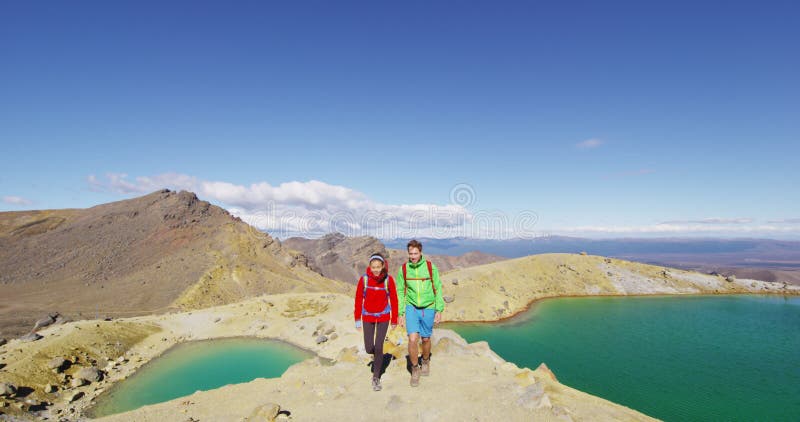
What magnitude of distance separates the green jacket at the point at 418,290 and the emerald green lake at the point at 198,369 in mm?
23195

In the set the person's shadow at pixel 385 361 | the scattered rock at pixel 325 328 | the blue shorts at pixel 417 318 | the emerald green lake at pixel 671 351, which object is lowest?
the emerald green lake at pixel 671 351

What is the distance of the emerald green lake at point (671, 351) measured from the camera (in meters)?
24.6

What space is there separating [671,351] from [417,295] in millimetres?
41865

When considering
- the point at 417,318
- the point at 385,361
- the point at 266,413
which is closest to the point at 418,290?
the point at 417,318

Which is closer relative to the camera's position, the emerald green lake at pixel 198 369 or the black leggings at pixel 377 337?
the black leggings at pixel 377 337

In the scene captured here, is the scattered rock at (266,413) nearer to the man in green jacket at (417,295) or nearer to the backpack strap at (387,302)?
the backpack strap at (387,302)

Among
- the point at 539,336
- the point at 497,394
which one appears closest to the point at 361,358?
the point at 497,394

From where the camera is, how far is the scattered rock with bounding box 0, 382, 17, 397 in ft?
65.8

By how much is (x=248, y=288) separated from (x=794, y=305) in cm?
10601

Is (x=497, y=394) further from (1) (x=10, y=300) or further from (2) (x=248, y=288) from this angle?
(1) (x=10, y=300)

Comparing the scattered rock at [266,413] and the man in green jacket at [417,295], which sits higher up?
the man in green jacket at [417,295]

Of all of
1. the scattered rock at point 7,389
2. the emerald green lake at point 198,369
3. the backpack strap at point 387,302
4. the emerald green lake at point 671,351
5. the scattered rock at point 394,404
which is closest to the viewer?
the scattered rock at point 394,404

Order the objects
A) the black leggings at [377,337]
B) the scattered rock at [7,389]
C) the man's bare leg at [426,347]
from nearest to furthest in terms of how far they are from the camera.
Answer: the black leggings at [377,337]
the man's bare leg at [426,347]
the scattered rock at [7,389]

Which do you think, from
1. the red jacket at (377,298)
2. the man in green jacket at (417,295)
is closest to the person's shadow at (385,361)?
the man in green jacket at (417,295)
